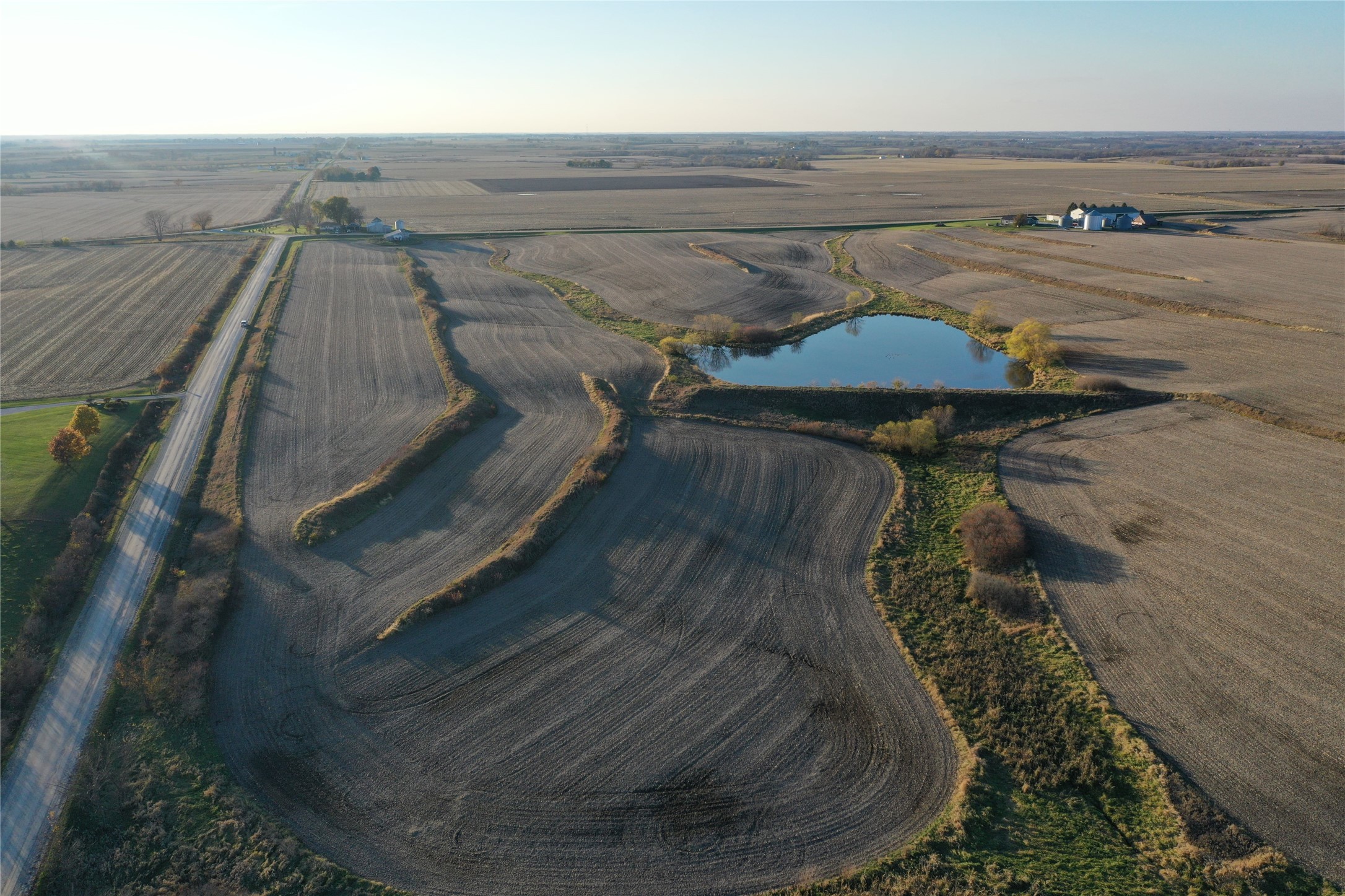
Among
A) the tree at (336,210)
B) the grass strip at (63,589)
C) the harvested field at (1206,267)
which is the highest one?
the tree at (336,210)

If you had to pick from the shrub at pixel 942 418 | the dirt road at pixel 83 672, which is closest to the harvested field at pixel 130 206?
the dirt road at pixel 83 672

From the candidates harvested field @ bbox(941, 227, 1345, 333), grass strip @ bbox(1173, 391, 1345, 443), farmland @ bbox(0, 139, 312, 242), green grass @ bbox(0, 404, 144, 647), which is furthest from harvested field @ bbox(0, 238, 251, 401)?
harvested field @ bbox(941, 227, 1345, 333)

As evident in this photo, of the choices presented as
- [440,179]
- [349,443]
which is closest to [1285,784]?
[349,443]

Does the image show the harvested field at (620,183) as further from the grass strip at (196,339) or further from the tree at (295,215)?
the grass strip at (196,339)

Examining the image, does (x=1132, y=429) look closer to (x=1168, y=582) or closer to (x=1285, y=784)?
(x=1168, y=582)

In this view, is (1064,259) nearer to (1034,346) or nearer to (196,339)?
(1034,346)

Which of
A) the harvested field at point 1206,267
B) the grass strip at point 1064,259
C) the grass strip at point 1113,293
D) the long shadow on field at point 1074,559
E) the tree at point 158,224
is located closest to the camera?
the long shadow on field at point 1074,559
